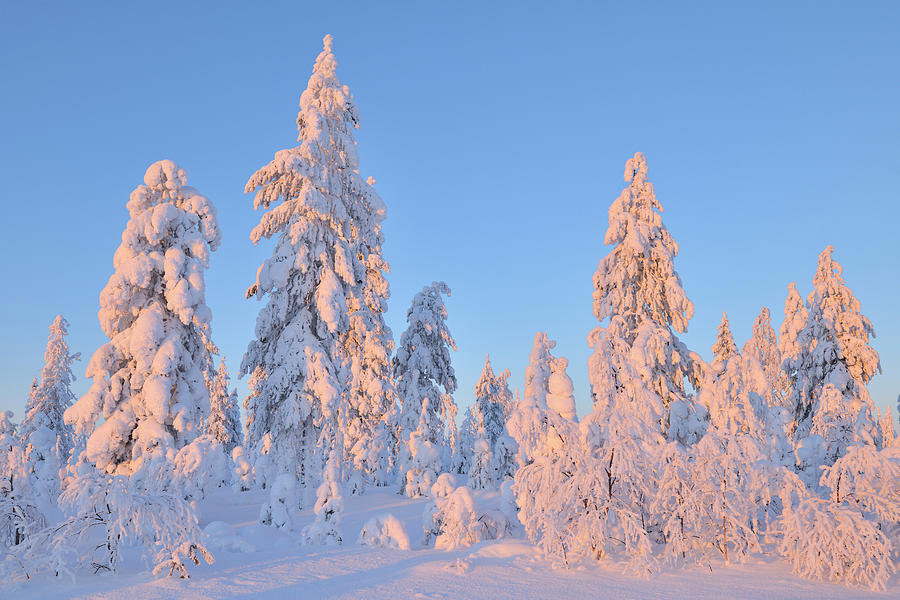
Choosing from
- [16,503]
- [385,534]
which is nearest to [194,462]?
[16,503]

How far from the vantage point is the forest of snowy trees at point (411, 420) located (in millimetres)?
7980

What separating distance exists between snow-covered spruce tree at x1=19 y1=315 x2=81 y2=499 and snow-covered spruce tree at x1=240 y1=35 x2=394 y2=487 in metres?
19.1

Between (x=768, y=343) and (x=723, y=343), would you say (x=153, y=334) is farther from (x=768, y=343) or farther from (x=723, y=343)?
(x=768, y=343)

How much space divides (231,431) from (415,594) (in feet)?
158

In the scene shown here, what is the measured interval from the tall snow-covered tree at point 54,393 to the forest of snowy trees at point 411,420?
1.99m

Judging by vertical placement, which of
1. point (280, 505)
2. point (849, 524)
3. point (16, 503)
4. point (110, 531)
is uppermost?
point (16, 503)

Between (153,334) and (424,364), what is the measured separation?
1644 cm

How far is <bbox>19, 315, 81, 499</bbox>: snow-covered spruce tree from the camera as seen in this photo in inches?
1287

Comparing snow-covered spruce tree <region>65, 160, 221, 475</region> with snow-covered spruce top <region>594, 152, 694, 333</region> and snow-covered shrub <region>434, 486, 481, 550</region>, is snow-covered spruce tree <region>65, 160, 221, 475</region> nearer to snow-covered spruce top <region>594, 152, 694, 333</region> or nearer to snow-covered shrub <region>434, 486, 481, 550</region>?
snow-covered shrub <region>434, 486, 481, 550</region>

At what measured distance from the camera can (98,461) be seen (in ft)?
48.4

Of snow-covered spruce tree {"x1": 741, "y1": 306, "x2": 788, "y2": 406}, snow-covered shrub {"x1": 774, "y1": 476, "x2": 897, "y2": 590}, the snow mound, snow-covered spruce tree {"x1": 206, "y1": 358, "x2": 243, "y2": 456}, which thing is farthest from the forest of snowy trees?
snow-covered spruce tree {"x1": 206, "y1": 358, "x2": 243, "y2": 456}

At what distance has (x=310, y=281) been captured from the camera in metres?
19.4

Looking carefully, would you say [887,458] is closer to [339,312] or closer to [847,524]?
[847,524]

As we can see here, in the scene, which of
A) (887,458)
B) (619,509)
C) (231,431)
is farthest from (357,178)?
(231,431)
